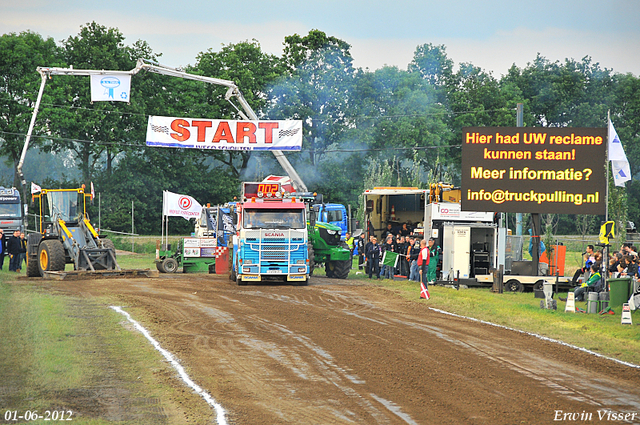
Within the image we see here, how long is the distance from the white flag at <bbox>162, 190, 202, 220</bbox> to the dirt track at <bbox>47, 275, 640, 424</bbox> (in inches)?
701

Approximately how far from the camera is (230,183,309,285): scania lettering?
24094mm

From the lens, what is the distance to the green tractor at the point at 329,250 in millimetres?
28172

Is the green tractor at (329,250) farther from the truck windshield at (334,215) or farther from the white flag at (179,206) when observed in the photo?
the truck windshield at (334,215)

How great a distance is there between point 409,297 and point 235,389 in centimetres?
1236

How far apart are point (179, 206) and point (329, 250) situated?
11.6 meters

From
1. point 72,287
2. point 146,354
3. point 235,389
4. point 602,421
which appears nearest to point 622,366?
point 602,421

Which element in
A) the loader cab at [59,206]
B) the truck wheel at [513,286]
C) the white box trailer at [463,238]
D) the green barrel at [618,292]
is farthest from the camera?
the loader cab at [59,206]

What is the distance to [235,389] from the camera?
9.63m

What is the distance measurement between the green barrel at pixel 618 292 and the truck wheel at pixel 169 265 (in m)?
18.2

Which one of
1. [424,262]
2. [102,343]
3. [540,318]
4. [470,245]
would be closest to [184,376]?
[102,343]

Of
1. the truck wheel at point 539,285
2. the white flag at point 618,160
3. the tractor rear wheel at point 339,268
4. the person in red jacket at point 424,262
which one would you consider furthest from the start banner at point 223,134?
the white flag at point 618,160

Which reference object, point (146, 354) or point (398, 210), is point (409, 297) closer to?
point (146, 354)

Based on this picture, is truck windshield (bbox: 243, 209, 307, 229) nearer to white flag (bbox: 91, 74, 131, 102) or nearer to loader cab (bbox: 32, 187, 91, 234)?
loader cab (bbox: 32, 187, 91, 234)

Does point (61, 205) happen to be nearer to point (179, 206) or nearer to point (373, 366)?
point (179, 206)
